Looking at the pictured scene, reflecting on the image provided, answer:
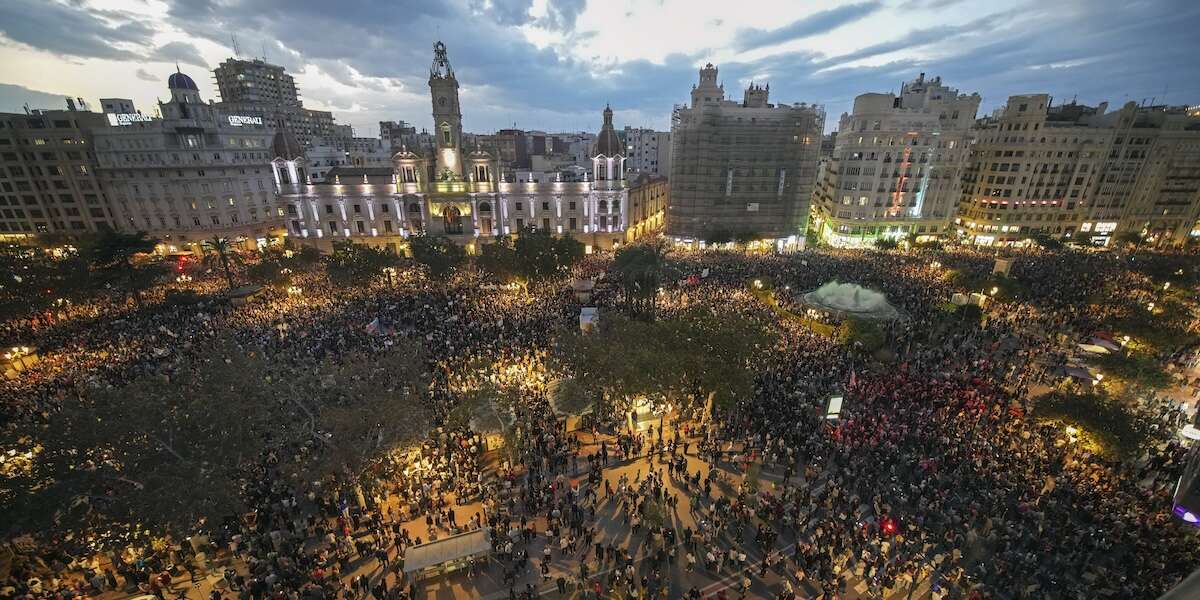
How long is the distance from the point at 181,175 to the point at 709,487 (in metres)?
76.0

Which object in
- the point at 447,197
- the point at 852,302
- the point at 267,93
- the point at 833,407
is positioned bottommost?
the point at 833,407

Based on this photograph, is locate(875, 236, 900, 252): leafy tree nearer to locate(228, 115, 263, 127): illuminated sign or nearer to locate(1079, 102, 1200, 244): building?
locate(1079, 102, 1200, 244): building

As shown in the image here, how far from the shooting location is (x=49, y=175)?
5994 centimetres

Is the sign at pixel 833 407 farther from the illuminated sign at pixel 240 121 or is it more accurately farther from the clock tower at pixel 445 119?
the illuminated sign at pixel 240 121

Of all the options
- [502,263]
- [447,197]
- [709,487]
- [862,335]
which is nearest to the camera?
[709,487]

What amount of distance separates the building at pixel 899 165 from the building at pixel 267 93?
354 ft

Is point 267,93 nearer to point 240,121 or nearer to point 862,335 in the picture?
point 240,121

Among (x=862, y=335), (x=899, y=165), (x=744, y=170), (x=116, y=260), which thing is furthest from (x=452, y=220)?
(x=899, y=165)

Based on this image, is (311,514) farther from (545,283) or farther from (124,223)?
(124,223)

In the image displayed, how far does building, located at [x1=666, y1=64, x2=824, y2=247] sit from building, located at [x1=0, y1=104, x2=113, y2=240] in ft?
240

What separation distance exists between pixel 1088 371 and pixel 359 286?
53656 mm

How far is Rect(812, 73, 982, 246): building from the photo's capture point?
216 ft

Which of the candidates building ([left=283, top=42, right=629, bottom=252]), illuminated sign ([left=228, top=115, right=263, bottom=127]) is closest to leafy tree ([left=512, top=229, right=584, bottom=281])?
building ([left=283, top=42, right=629, bottom=252])

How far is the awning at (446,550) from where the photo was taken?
16172mm
